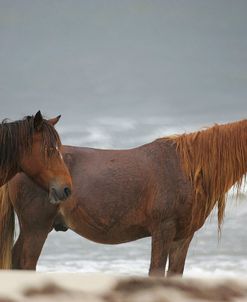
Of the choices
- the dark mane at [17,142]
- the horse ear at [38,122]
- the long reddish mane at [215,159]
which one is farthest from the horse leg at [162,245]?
the horse ear at [38,122]

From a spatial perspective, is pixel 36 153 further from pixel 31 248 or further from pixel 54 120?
pixel 31 248

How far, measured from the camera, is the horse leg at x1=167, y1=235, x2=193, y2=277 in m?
4.19

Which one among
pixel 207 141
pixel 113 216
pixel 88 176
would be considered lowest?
pixel 113 216

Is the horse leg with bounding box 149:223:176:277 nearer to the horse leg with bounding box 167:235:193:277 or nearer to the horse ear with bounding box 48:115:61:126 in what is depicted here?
the horse leg with bounding box 167:235:193:277

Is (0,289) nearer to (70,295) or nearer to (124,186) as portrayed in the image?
(70,295)

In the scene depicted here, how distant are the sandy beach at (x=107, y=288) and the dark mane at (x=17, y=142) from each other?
3.12 metres

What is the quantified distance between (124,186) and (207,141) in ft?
2.31

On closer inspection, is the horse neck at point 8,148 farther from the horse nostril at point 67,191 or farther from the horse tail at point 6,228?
the horse tail at point 6,228

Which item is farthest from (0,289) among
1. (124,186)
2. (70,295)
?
(124,186)

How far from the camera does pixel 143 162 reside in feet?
14.0

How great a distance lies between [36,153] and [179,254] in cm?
136

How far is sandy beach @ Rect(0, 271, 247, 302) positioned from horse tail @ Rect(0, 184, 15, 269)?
13.1ft

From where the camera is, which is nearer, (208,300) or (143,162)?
(208,300)

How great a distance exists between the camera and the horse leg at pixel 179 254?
165 inches
